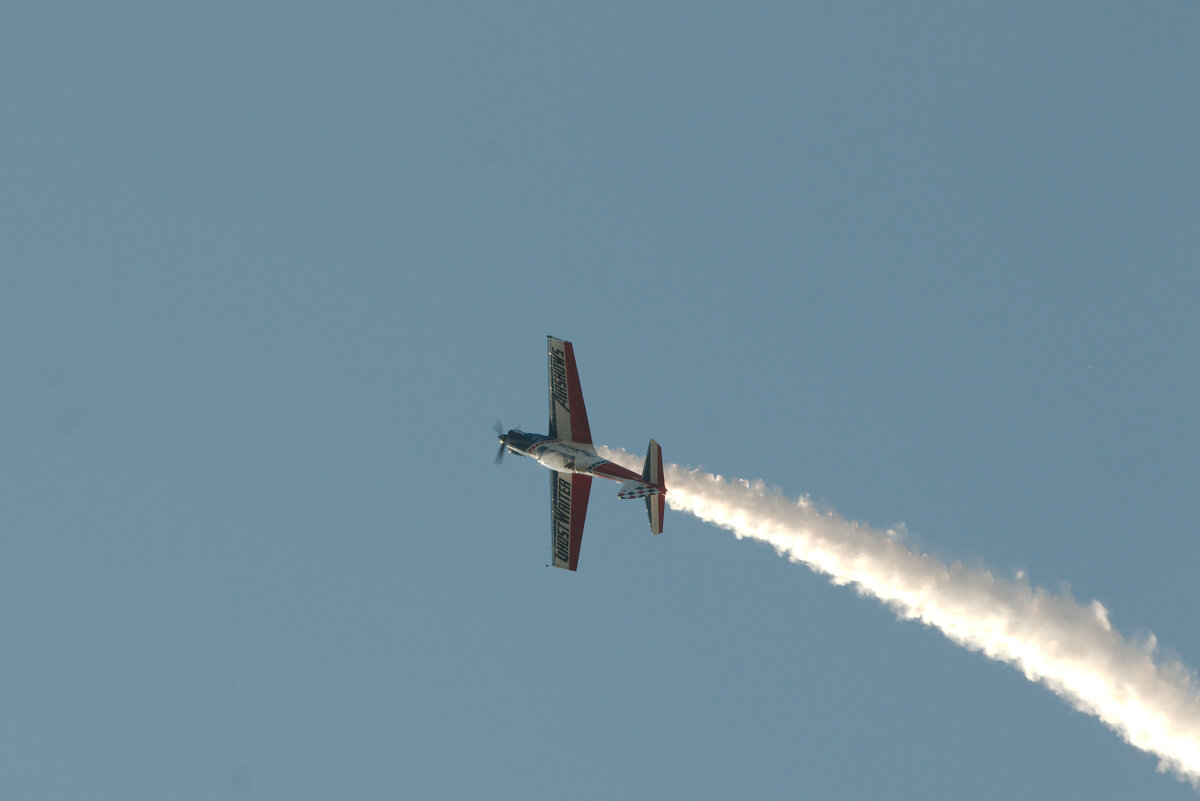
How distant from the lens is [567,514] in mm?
84750

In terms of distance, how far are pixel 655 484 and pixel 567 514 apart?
37.4 ft

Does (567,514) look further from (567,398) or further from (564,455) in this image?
(567,398)

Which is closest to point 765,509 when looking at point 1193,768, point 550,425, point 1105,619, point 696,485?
point 696,485

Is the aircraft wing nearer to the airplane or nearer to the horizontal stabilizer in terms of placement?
the airplane

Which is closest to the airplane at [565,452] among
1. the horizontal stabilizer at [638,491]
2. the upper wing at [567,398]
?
the upper wing at [567,398]

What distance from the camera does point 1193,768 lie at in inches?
2968

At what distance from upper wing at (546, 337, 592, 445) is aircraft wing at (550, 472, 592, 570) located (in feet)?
9.45

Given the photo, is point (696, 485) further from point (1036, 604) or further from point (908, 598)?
point (1036, 604)

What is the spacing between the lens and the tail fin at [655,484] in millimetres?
75000

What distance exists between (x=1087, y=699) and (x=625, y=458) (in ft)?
116

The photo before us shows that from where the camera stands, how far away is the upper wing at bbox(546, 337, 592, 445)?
84.3m

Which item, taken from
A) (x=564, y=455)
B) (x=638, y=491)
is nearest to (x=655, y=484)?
(x=638, y=491)

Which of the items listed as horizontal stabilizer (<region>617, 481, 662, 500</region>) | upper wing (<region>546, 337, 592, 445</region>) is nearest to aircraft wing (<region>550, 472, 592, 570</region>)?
upper wing (<region>546, 337, 592, 445</region>)

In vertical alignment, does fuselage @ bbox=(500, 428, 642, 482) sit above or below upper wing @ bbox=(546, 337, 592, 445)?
below
